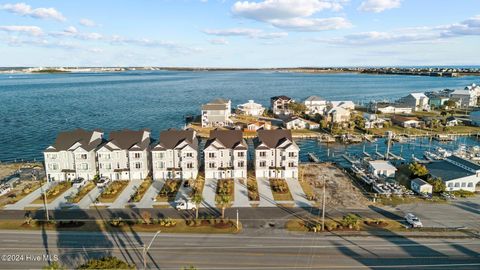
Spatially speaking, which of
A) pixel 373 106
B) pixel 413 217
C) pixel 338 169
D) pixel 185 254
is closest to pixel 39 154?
pixel 185 254

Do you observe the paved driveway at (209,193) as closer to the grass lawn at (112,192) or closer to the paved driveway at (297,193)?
the paved driveway at (297,193)

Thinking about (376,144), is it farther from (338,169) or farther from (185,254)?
(185,254)

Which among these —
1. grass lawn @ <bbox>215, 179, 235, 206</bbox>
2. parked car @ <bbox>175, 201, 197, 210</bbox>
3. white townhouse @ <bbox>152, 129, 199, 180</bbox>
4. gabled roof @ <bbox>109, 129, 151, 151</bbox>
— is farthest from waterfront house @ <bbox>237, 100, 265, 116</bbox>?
parked car @ <bbox>175, 201, 197, 210</bbox>

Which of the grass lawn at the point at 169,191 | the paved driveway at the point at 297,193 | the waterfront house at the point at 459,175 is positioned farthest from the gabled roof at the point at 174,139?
the waterfront house at the point at 459,175

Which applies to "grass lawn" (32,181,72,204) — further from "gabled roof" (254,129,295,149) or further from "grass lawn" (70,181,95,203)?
"gabled roof" (254,129,295,149)

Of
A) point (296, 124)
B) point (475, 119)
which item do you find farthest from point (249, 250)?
point (475, 119)

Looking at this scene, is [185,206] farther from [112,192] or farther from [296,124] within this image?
[296,124]
